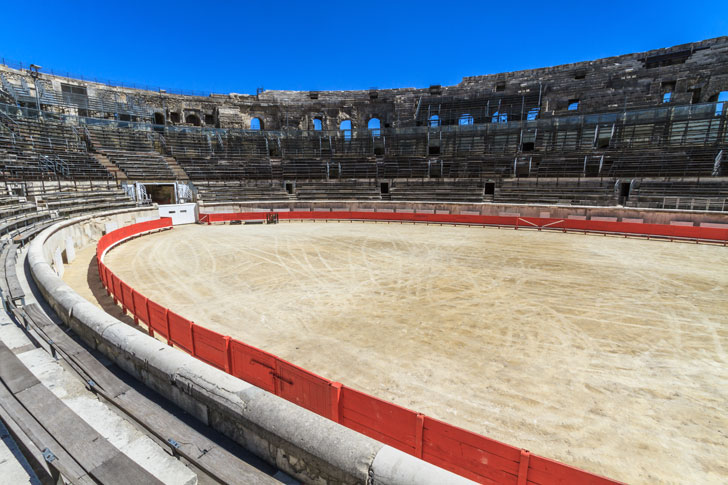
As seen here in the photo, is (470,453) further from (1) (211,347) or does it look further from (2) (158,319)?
(2) (158,319)

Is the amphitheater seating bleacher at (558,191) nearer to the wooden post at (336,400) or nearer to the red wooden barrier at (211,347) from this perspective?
the red wooden barrier at (211,347)

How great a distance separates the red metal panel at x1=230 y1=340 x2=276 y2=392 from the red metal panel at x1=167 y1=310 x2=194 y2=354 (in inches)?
55.9

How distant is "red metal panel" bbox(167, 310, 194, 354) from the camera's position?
6837 millimetres

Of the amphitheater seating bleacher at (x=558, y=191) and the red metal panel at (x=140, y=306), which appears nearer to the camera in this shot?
the red metal panel at (x=140, y=306)

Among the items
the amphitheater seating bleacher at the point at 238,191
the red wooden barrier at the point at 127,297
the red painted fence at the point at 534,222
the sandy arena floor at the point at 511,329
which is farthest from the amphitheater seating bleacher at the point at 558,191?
the red wooden barrier at the point at 127,297

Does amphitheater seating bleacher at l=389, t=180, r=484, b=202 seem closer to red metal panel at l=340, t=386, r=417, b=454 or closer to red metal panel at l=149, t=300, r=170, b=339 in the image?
red metal panel at l=149, t=300, r=170, b=339

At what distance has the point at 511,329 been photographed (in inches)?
336

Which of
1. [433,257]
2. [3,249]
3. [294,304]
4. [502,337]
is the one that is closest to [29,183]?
[3,249]

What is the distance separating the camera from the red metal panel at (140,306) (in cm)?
833

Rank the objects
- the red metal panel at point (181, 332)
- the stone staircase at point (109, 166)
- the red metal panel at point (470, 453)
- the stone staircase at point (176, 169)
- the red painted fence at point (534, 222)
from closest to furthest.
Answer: the red metal panel at point (470, 453), the red metal panel at point (181, 332), the red painted fence at point (534, 222), the stone staircase at point (109, 166), the stone staircase at point (176, 169)

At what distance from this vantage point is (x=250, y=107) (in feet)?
162

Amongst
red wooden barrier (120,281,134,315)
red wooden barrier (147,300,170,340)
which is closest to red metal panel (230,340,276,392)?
red wooden barrier (147,300,170,340)

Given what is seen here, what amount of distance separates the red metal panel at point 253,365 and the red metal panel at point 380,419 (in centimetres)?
146

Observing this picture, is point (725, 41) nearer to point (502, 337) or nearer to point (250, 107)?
Answer: point (502, 337)
